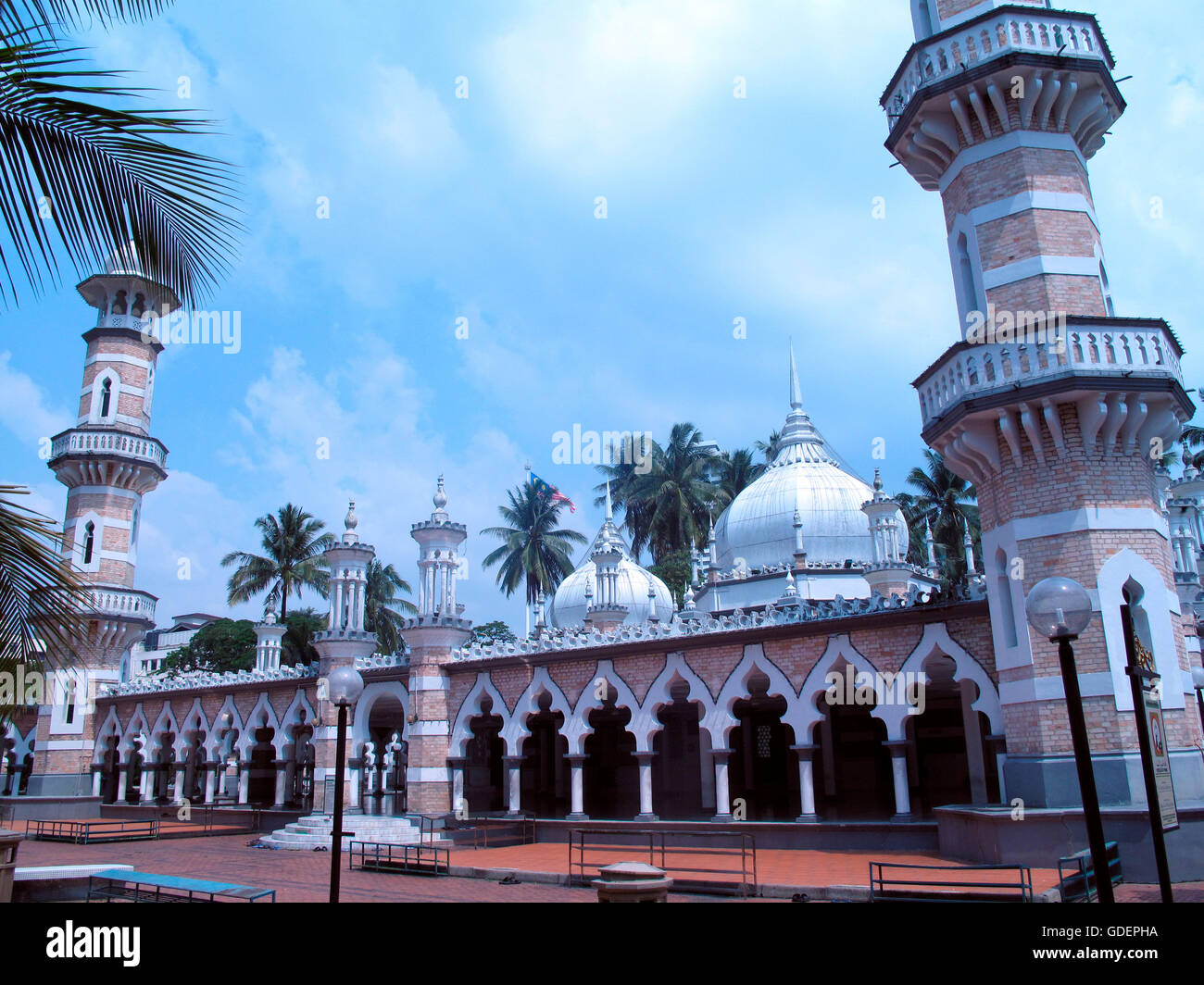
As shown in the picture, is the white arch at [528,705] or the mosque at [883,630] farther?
the white arch at [528,705]

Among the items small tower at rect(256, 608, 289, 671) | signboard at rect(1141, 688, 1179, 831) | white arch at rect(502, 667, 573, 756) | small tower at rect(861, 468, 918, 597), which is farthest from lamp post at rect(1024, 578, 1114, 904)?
small tower at rect(256, 608, 289, 671)

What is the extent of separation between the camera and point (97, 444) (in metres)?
31.1

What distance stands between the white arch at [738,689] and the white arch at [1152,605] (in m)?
6.38

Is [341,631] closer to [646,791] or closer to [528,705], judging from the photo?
[528,705]

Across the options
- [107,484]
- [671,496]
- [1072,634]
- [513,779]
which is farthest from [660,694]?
[671,496]

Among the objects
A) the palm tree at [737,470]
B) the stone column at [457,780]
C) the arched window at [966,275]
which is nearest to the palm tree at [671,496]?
the palm tree at [737,470]

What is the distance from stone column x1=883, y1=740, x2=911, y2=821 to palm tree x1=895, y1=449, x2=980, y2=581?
107 feet

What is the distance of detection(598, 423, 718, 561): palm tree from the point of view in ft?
173

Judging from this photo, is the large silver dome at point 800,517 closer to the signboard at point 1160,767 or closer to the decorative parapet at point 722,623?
the decorative parapet at point 722,623

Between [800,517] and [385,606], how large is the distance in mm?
26550

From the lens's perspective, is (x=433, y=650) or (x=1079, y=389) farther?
(x=433, y=650)

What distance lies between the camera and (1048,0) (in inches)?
643

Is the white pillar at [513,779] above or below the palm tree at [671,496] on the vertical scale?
below

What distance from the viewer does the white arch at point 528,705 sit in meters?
21.5
